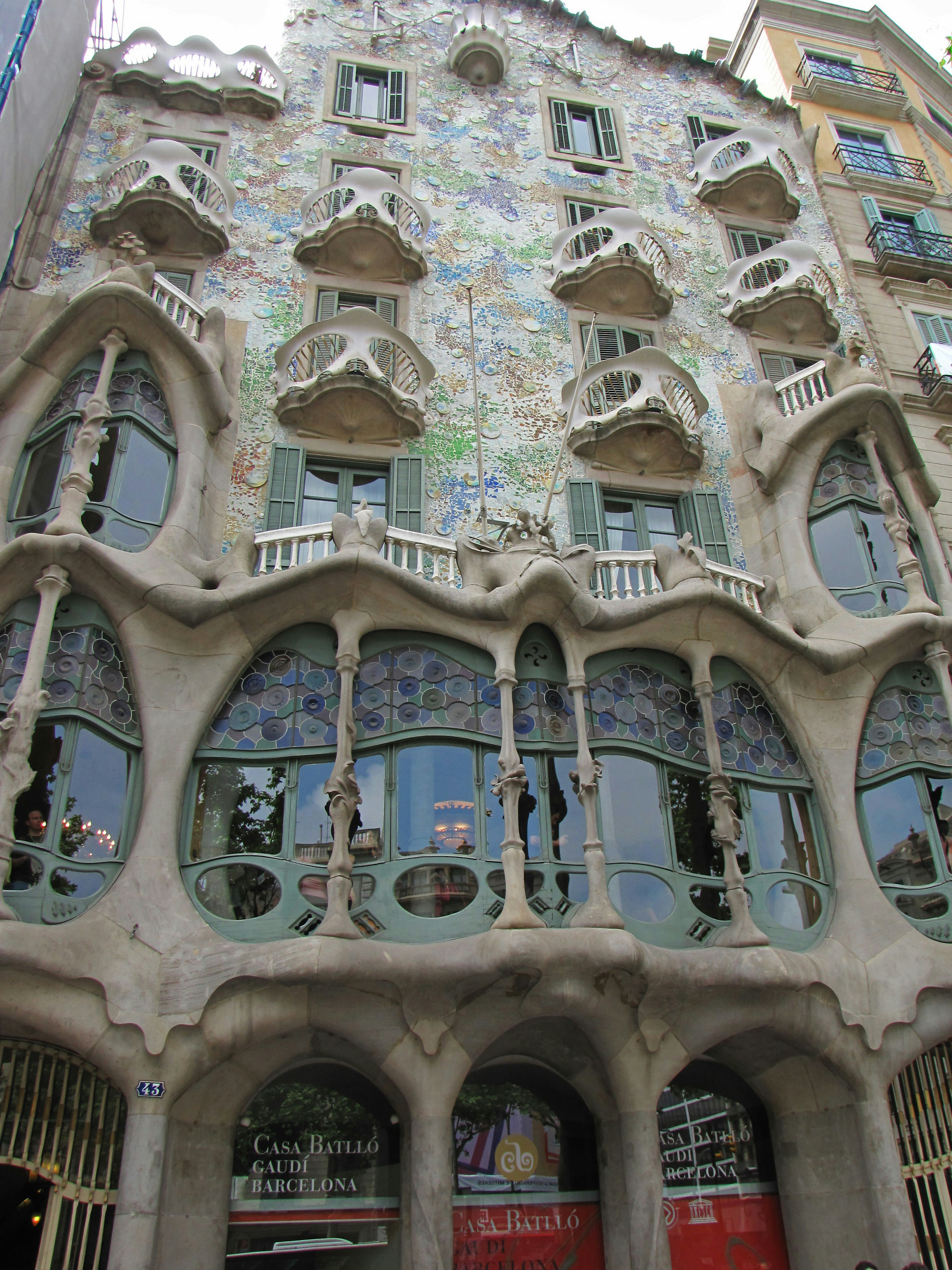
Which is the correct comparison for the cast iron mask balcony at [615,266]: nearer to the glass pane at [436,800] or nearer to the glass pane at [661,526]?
the glass pane at [661,526]

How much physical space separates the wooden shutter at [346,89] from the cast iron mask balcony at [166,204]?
A: 388cm

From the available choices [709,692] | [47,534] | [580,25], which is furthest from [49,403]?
[580,25]

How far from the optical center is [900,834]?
41.4ft

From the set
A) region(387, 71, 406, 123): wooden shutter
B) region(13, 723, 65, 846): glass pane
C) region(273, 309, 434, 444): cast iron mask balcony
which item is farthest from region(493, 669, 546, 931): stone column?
region(387, 71, 406, 123): wooden shutter

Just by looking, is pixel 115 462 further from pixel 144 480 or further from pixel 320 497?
pixel 320 497

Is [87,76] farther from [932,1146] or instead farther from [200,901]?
[932,1146]

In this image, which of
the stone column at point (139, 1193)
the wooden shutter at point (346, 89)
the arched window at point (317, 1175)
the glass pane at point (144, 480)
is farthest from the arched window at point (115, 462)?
the wooden shutter at point (346, 89)

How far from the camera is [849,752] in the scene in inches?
504

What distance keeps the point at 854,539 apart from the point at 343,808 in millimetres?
8752

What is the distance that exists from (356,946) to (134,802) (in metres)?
3.06

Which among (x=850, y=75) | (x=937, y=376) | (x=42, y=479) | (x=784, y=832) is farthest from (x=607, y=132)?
(x=784, y=832)

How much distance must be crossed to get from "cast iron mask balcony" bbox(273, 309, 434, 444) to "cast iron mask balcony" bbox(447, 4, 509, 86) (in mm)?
8892

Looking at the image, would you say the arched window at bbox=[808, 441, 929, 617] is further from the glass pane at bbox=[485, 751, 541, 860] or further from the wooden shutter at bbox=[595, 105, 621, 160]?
the wooden shutter at bbox=[595, 105, 621, 160]

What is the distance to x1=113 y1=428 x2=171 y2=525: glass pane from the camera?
40.8ft
